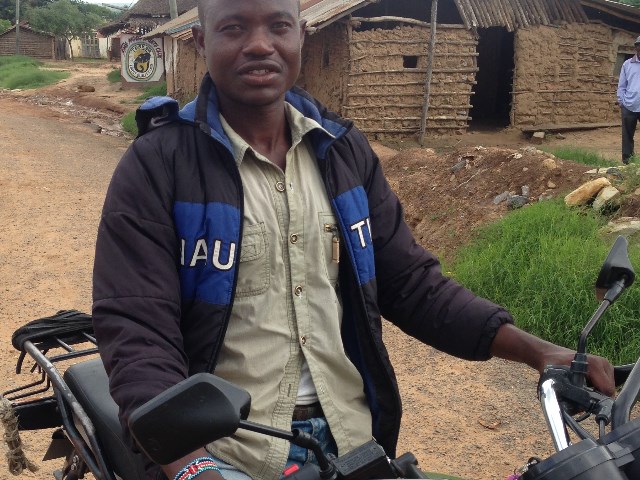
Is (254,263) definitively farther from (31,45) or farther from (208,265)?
(31,45)

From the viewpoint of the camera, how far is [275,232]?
1786mm

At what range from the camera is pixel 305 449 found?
5.97 feet

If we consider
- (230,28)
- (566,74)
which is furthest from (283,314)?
(566,74)

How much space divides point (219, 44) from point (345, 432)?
913mm

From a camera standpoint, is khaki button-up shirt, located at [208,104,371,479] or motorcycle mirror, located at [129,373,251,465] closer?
motorcycle mirror, located at [129,373,251,465]

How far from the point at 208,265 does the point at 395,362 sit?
3.42 metres

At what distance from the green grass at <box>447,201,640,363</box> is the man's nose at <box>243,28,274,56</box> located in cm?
339

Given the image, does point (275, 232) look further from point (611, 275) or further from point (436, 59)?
point (436, 59)

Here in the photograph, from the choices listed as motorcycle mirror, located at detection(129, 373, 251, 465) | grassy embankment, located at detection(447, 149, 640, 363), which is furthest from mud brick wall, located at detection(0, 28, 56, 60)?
motorcycle mirror, located at detection(129, 373, 251, 465)

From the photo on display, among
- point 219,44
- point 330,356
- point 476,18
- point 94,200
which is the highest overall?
point 476,18

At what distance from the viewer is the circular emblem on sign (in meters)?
22.0

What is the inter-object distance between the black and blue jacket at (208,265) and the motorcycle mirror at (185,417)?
0.30m

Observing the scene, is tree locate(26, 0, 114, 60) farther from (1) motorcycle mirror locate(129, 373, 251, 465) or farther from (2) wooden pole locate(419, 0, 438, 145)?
(1) motorcycle mirror locate(129, 373, 251, 465)

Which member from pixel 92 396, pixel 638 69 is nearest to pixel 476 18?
pixel 638 69
